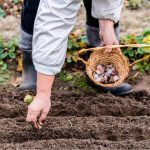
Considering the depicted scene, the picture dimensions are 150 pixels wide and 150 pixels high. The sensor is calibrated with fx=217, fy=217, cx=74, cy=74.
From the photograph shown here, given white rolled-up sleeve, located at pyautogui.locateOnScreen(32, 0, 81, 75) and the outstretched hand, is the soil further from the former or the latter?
white rolled-up sleeve, located at pyautogui.locateOnScreen(32, 0, 81, 75)

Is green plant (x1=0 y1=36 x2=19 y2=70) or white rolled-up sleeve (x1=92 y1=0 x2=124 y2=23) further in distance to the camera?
green plant (x1=0 y1=36 x2=19 y2=70)

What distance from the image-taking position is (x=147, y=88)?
7.35 feet

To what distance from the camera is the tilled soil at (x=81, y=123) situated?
1.44 metres

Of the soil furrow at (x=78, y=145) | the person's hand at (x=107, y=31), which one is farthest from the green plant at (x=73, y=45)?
the soil furrow at (x=78, y=145)

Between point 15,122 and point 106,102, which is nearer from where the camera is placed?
point 15,122

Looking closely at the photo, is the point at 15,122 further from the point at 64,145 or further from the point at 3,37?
the point at 3,37

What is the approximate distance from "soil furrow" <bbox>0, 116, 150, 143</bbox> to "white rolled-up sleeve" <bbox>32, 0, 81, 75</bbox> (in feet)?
1.83

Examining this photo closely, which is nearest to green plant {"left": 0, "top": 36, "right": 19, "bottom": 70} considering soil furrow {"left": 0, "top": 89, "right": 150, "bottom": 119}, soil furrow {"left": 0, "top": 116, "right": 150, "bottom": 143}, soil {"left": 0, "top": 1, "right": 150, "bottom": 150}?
soil {"left": 0, "top": 1, "right": 150, "bottom": 150}

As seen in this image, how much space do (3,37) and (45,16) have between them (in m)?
1.83

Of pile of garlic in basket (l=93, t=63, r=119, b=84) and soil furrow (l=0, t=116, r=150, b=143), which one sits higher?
pile of garlic in basket (l=93, t=63, r=119, b=84)

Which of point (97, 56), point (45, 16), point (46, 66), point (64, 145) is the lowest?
point (64, 145)

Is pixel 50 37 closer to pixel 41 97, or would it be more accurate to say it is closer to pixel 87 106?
pixel 41 97

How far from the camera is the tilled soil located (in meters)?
1.44

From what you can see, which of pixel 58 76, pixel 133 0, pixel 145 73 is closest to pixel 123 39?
pixel 145 73
